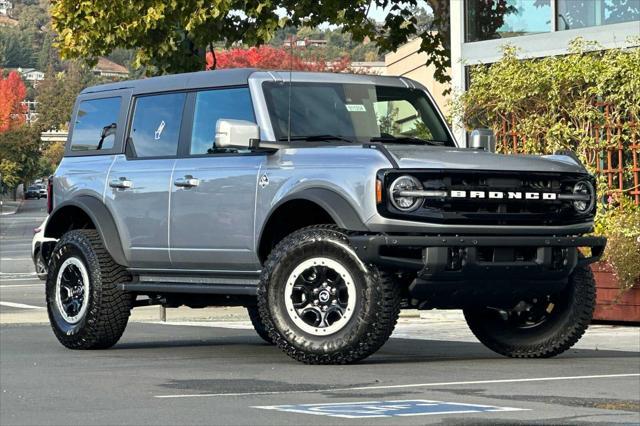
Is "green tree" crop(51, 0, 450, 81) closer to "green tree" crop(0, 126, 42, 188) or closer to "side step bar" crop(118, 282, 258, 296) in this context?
"side step bar" crop(118, 282, 258, 296)

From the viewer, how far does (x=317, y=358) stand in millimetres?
11586

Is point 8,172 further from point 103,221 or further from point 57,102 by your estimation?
point 103,221

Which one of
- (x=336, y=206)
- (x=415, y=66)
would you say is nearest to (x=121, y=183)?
(x=336, y=206)

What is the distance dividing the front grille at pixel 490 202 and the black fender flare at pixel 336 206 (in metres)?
0.22

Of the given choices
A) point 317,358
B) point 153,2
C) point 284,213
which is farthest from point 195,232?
point 153,2

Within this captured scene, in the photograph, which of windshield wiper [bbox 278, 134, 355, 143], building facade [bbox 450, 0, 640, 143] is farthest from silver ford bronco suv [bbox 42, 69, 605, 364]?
building facade [bbox 450, 0, 640, 143]

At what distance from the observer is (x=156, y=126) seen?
13.5 m

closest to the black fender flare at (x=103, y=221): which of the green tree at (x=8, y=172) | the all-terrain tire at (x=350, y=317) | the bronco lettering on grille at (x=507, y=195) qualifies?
the all-terrain tire at (x=350, y=317)

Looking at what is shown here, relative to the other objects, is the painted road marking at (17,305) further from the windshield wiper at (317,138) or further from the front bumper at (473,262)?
the front bumper at (473,262)

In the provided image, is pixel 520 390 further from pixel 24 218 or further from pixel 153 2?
pixel 24 218

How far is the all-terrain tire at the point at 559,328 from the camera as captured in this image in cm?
1237

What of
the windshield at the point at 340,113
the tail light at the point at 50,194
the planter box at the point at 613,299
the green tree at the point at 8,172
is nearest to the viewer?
the windshield at the point at 340,113

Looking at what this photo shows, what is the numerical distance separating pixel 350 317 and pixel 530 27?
11.0m

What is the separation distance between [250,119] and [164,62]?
10741 mm
